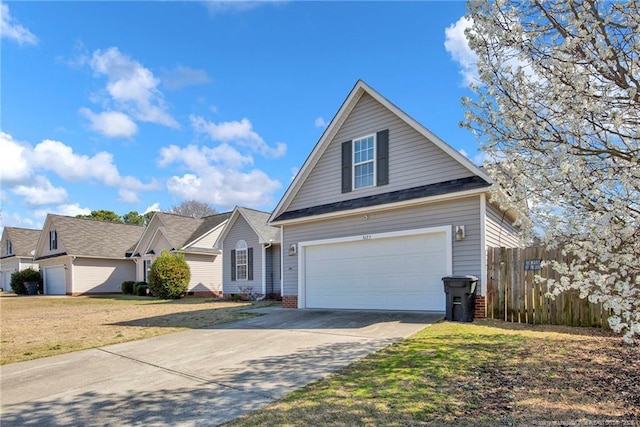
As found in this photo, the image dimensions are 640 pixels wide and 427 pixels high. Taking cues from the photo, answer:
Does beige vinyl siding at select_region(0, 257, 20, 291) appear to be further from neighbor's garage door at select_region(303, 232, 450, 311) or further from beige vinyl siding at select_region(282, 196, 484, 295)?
neighbor's garage door at select_region(303, 232, 450, 311)

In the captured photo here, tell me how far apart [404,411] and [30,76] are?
16.5 metres

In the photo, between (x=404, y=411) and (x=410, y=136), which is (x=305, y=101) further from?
(x=404, y=411)

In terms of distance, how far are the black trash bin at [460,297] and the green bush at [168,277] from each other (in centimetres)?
1749

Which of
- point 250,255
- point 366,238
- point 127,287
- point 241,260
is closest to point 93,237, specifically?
point 127,287

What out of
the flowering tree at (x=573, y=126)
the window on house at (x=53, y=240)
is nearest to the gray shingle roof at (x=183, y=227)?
the window on house at (x=53, y=240)

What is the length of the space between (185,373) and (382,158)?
8.76 meters

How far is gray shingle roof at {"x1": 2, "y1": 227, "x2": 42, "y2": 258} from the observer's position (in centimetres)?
3797

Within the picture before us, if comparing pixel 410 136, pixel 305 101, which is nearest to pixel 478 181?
pixel 410 136

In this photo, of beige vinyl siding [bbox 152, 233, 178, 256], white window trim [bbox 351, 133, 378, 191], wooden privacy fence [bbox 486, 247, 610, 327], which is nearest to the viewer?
wooden privacy fence [bbox 486, 247, 610, 327]

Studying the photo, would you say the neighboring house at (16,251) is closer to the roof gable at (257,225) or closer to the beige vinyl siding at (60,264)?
the beige vinyl siding at (60,264)

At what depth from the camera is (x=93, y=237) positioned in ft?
A: 105

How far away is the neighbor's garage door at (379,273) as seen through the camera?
10828 mm

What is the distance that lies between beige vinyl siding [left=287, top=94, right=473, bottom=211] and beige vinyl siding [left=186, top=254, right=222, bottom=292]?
1380 cm

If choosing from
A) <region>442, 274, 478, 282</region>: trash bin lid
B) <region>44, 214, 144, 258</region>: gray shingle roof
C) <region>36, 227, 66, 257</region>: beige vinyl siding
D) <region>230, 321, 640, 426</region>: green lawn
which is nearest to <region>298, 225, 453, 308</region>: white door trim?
<region>442, 274, 478, 282</region>: trash bin lid
